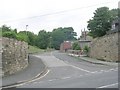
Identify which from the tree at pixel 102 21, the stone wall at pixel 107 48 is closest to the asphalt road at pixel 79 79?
the stone wall at pixel 107 48

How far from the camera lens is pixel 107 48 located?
169 ft

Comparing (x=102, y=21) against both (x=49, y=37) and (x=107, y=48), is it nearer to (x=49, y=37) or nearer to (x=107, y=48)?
(x=107, y=48)

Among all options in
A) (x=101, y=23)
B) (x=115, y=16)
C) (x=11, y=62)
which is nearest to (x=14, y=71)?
(x=11, y=62)

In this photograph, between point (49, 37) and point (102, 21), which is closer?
point (102, 21)

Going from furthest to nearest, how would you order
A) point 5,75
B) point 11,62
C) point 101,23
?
point 101,23
point 11,62
point 5,75

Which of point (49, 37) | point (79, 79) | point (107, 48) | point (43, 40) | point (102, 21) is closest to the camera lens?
point (79, 79)

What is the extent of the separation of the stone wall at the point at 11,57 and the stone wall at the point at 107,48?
19657 mm

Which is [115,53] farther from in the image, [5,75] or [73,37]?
[73,37]

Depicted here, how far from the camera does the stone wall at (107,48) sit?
48.3 m

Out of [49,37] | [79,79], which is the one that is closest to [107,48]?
[79,79]

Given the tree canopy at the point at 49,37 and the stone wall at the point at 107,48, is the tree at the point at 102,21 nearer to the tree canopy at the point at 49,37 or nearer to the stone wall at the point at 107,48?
the stone wall at the point at 107,48

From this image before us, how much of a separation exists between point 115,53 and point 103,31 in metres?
17.5

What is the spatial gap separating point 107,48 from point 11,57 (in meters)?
25.7

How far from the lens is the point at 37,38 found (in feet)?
419
